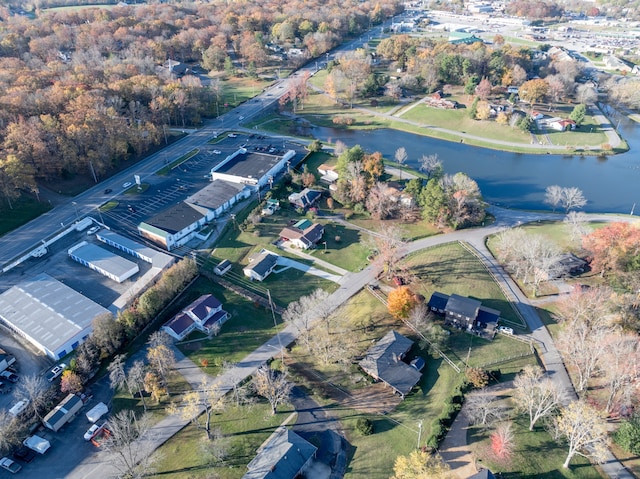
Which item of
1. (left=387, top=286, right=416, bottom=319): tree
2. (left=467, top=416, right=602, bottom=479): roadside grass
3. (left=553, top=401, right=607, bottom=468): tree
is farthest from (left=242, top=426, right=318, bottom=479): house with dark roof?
(left=553, top=401, right=607, bottom=468): tree

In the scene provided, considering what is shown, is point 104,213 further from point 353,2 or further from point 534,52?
point 353,2

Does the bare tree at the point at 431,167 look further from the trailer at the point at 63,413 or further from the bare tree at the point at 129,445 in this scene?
the trailer at the point at 63,413

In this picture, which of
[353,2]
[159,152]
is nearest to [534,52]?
[353,2]

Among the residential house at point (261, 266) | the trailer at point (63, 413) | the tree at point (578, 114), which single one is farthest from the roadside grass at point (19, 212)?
the tree at point (578, 114)

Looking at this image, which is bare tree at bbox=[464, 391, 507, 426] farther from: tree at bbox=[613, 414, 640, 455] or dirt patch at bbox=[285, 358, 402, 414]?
tree at bbox=[613, 414, 640, 455]

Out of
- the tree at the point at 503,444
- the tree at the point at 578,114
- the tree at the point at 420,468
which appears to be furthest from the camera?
the tree at the point at 578,114

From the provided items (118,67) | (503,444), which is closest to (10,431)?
(503,444)
